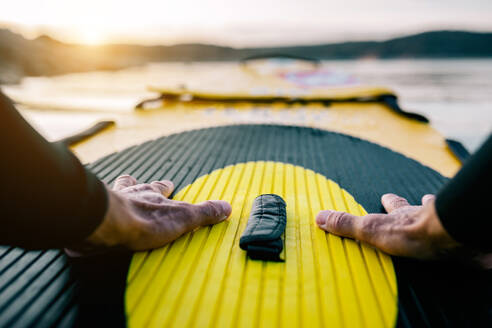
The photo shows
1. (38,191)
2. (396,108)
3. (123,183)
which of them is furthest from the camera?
(396,108)

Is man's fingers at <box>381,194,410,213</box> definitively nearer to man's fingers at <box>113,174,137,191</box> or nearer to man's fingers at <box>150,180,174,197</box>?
man's fingers at <box>150,180,174,197</box>

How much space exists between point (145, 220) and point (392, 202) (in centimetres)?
90

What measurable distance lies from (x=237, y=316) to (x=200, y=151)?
116cm

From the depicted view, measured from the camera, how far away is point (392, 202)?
114 cm

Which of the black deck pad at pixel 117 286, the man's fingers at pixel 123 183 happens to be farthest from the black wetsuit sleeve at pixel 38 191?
the man's fingers at pixel 123 183

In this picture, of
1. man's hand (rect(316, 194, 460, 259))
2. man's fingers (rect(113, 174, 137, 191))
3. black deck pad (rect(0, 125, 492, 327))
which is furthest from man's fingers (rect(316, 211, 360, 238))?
man's fingers (rect(113, 174, 137, 191))

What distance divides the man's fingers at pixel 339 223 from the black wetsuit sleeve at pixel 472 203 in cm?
28

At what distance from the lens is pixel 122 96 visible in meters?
3.83

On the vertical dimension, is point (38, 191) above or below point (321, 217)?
above

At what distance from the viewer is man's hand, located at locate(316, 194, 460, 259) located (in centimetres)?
77

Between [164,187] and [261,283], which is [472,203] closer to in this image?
[261,283]

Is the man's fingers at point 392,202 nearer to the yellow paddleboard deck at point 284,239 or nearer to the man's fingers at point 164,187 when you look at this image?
the yellow paddleboard deck at point 284,239

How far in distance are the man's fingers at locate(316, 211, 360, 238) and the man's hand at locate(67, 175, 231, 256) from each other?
1.10ft

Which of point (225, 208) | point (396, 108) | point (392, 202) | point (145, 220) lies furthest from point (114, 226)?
point (396, 108)
